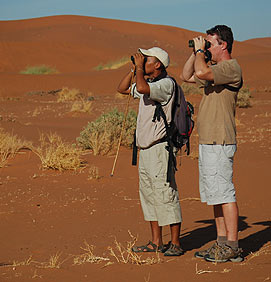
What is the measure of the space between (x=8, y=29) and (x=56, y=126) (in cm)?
7153

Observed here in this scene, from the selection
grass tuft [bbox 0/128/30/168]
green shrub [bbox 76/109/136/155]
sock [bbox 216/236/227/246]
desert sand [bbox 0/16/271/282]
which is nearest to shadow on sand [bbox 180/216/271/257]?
desert sand [bbox 0/16/271/282]

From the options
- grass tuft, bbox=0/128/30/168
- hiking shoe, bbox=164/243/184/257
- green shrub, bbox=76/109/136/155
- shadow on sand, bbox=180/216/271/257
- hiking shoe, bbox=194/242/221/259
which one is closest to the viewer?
hiking shoe, bbox=194/242/221/259

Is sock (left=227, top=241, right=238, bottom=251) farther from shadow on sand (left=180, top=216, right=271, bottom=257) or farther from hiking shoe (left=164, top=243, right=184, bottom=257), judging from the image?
hiking shoe (left=164, top=243, right=184, bottom=257)

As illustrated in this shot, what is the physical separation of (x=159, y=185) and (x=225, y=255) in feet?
3.03

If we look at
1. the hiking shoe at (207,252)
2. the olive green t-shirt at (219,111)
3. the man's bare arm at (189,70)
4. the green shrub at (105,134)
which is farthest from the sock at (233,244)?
→ the green shrub at (105,134)

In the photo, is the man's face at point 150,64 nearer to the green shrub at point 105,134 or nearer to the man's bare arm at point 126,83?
the man's bare arm at point 126,83

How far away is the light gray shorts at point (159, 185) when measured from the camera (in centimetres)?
552

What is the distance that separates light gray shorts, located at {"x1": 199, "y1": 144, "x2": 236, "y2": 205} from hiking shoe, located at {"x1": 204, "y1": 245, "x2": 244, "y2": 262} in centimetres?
42

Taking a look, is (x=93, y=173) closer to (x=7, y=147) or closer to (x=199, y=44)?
(x=7, y=147)

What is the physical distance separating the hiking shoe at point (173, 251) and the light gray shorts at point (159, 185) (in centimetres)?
27

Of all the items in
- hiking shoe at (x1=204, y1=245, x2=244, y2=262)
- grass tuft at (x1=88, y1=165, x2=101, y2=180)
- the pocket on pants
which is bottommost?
hiking shoe at (x1=204, y1=245, x2=244, y2=262)

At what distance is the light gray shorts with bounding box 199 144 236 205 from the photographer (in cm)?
508

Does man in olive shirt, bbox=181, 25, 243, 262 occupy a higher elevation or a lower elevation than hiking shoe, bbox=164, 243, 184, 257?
higher

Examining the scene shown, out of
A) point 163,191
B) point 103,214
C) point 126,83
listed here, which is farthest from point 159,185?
point 103,214
